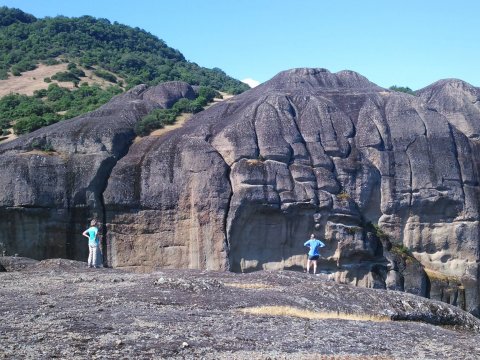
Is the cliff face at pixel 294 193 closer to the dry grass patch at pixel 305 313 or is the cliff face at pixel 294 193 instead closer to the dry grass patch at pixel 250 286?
the dry grass patch at pixel 250 286

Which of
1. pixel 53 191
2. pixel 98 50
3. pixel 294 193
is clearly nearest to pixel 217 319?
pixel 294 193

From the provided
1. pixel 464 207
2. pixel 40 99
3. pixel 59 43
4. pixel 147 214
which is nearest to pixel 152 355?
pixel 147 214

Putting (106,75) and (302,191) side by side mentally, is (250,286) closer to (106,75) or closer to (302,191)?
(302,191)

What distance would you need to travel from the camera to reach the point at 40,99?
77.8 meters

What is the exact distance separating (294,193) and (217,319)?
20929 millimetres

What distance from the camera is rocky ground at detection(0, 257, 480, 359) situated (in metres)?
16.9

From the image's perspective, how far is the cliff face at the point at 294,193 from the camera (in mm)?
39875

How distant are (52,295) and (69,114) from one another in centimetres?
4351

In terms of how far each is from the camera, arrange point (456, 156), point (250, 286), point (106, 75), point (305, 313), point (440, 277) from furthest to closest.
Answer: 1. point (106, 75)
2. point (456, 156)
3. point (440, 277)
4. point (250, 286)
5. point (305, 313)

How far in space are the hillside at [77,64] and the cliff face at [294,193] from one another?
2015cm

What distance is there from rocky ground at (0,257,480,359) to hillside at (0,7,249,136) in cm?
3708

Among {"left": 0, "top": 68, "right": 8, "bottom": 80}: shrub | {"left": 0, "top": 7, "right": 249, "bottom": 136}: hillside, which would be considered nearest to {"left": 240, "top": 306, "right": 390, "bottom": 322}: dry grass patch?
{"left": 0, "top": 7, "right": 249, "bottom": 136}: hillside

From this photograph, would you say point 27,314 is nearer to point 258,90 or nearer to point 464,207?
point 464,207

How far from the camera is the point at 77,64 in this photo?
95750 mm
